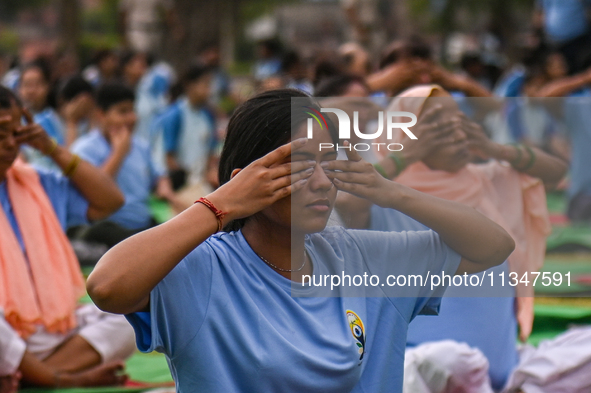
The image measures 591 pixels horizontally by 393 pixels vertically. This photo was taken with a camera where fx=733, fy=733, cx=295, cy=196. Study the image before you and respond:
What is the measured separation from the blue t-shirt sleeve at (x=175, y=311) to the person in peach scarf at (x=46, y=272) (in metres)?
1.30

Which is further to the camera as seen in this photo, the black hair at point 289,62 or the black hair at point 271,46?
the black hair at point 271,46

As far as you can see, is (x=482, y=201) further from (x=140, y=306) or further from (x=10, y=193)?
(x=10, y=193)

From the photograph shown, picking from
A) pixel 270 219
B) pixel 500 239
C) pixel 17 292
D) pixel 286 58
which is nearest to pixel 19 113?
pixel 17 292

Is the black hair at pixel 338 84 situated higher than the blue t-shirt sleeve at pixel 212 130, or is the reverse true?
the black hair at pixel 338 84

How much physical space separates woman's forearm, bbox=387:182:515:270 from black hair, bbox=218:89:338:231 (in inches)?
9.0

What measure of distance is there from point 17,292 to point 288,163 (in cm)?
159

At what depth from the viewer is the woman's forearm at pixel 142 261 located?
4.86 feet

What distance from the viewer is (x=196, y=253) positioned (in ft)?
5.36

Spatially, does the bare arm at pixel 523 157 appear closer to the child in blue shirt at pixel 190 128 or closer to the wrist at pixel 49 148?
the wrist at pixel 49 148

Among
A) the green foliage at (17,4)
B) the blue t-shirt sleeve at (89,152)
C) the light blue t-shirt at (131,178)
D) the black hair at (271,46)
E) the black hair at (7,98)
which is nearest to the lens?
the black hair at (7,98)

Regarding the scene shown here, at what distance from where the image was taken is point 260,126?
5.57 feet

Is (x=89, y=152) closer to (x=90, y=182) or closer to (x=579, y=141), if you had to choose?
(x=90, y=182)

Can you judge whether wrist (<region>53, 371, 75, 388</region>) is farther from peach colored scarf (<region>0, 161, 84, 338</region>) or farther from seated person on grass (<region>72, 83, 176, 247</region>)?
seated person on grass (<region>72, 83, 176, 247</region>)

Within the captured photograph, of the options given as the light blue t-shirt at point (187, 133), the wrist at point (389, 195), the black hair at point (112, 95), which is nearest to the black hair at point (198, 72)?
the light blue t-shirt at point (187, 133)
